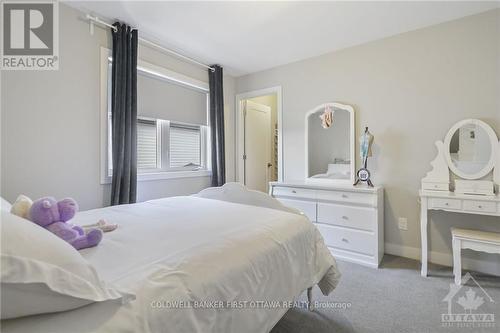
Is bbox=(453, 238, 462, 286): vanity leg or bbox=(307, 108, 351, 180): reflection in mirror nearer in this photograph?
bbox=(453, 238, 462, 286): vanity leg

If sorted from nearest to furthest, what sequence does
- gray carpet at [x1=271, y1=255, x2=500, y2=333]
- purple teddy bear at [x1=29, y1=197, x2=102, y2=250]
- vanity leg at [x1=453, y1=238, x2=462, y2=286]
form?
purple teddy bear at [x1=29, y1=197, x2=102, y2=250], gray carpet at [x1=271, y1=255, x2=500, y2=333], vanity leg at [x1=453, y1=238, x2=462, y2=286]

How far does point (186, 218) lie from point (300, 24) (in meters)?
2.20

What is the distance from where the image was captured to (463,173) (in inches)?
92.9

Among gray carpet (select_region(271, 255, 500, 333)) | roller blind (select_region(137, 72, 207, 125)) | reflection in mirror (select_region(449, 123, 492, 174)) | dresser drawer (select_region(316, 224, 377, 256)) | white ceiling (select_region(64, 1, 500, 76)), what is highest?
white ceiling (select_region(64, 1, 500, 76))

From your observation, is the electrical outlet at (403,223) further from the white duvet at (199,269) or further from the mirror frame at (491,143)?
the white duvet at (199,269)

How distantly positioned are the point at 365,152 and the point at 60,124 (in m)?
3.05

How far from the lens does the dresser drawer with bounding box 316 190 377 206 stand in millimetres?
2494

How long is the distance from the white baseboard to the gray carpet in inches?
3.5

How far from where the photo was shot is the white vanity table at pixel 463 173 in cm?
212

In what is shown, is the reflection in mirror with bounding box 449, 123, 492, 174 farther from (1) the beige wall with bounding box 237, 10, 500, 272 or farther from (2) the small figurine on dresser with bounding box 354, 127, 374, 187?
(2) the small figurine on dresser with bounding box 354, 127, 374, 187

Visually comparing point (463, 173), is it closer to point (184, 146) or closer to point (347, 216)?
point (347, 216)

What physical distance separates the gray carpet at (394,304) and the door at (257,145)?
7.42ft

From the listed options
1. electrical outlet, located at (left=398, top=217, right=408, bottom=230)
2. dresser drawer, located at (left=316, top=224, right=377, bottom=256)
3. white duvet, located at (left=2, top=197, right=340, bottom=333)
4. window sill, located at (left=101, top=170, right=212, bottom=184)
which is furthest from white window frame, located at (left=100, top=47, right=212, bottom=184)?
electrical outlet, located at (left=398, top=217, right=408, bottom=230)

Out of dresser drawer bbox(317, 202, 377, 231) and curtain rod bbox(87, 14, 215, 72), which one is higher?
curtain rod bbox(87, 14, 215, 72)
